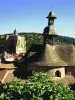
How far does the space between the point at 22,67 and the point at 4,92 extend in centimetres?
1662

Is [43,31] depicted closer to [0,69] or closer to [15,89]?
[0,69]

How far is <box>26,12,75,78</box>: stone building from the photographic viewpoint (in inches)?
1892

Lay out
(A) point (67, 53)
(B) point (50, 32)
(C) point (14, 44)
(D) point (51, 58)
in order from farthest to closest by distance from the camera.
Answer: (C) point (14, 44) → (B) point (50, 32) → (A) point (67, 53) → (D) point (51, 58)

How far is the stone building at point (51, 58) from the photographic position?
48062mm

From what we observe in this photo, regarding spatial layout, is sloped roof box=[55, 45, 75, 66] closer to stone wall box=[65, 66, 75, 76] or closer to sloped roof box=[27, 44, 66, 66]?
stone wall box=[65, 66, 75, 76]

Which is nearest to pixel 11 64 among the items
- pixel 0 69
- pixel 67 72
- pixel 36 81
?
pixel 0 69

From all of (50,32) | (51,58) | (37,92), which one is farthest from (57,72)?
(37,92)

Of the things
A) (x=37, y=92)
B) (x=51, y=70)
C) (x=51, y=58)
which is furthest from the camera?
(x=51, y=58)

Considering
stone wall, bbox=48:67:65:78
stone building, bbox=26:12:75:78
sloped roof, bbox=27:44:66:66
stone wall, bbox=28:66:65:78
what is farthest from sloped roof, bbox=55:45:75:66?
stone wall, bbox=28:66:65:78

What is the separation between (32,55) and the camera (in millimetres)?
50531

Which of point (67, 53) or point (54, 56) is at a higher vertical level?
point (67, 53)

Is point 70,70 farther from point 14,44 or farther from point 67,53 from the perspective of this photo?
point 14,44

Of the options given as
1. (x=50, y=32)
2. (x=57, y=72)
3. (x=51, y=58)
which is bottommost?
(x=57, y=72)

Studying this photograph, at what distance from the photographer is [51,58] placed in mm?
48438
